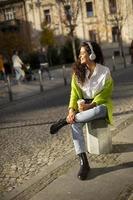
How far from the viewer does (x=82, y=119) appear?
5633mm

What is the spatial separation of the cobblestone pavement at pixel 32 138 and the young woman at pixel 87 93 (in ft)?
1.79

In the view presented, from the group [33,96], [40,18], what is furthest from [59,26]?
[33,96]

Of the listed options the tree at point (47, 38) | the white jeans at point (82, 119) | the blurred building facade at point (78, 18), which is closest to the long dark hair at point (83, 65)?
the white jeans at point (82, 119)

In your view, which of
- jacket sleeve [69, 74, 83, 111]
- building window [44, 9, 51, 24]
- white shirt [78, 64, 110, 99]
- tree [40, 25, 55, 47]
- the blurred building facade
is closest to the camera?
white shirt [78, 64, 110, 99]

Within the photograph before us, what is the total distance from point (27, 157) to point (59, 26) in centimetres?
4811

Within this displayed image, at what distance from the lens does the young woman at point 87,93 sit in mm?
5652

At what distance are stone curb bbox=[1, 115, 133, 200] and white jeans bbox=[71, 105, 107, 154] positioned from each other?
34 centimetres

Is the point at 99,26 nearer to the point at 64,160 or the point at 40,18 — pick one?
the point at 40,18

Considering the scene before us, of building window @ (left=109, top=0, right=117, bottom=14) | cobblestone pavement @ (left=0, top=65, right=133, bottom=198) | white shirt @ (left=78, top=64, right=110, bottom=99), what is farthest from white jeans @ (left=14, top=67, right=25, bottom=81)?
building window @ (left=109, top=0, right=117, bottom=14)

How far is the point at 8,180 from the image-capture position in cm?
571

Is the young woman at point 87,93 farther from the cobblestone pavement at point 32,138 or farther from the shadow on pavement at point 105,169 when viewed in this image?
the cobblestone pavement at point 32,138

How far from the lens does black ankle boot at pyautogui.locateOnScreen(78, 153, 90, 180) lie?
17.4 feet

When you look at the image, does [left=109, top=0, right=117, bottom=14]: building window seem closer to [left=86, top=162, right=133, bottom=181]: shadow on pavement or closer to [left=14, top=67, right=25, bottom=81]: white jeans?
[left=14, top=67, right=25, bottom=81]: white jeans

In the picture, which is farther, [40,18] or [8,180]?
[40,18]
